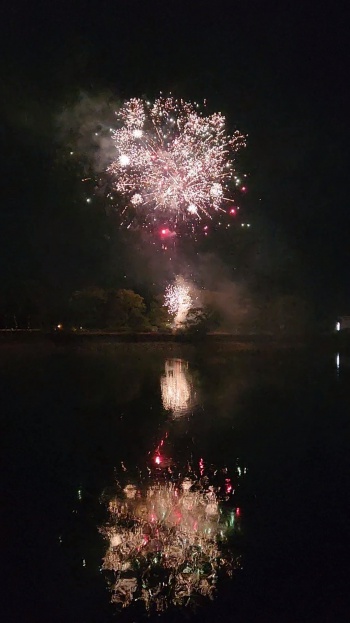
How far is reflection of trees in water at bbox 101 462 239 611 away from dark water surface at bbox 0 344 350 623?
10 cm

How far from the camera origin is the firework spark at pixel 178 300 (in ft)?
137

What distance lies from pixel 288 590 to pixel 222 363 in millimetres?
21078

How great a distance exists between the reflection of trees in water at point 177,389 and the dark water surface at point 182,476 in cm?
7

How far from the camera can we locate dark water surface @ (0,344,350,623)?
5.18 metres

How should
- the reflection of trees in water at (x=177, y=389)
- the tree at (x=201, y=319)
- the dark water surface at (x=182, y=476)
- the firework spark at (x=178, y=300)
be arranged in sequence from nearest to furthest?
1. the dark water surface at (x=182, y=476)
2. the reflection of trees in water at (x=177, y=389)
3. the tree at (x=201, y=319)
4. the firework spark at (x=178, y=300)

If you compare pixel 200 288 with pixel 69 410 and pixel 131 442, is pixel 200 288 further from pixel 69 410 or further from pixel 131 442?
pixel 131 442

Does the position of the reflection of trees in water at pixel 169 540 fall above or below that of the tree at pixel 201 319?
below

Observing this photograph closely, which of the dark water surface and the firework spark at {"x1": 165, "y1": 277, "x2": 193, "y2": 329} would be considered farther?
the firework spark at {"x1": 165, "y1": 277, "x2": 193, "y2": 329}

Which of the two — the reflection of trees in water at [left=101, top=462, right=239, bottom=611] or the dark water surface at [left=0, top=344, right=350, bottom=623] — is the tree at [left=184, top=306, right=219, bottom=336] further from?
the reflection of trees in water at [left=101, top=462, right=239, bottom=611]

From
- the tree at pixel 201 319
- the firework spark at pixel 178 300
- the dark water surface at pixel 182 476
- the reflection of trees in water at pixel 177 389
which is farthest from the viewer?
the firework spark at pixel 178 300

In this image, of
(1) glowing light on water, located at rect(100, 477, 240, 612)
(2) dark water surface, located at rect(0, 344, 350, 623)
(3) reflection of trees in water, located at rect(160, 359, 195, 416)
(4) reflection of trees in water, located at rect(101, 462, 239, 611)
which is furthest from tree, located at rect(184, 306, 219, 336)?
(1) glowing light on water, located at rect(100, 477, 240, 612)

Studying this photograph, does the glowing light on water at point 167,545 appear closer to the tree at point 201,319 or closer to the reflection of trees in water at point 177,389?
the reflection of trees in water at point 177,389

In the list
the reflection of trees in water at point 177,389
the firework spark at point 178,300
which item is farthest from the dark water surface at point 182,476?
the firework spark at point 178,300

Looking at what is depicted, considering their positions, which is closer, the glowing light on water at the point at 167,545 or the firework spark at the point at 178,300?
the glowing light on water at the point at 167,545
